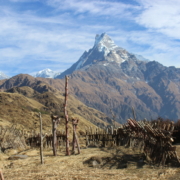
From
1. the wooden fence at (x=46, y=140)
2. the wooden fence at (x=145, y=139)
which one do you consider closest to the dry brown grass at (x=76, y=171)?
the wooden fence at (x=145, y=139)

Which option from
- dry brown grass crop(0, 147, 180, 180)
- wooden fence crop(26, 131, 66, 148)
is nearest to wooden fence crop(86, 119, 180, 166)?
dry brown grass crop(0, 147, 180, 180)

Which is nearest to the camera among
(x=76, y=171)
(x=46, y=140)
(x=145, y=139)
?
(x=76, y=171)

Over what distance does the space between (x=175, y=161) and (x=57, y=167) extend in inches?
206

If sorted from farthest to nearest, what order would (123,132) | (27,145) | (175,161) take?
(27,145) → (123,132) → (175,161)

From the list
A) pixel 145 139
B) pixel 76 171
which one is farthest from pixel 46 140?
pixel 76 171

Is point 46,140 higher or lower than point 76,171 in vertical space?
higher

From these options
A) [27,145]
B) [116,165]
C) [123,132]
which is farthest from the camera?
[27,145]

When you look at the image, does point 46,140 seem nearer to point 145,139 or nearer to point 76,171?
point 145,139

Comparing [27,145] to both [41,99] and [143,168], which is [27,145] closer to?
[143,168]

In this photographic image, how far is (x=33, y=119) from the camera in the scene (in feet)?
124

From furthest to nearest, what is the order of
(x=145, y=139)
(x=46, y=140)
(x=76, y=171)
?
1. (x=46, y=140)
2. (x=145, y=139)
3. (x=76, y=171)

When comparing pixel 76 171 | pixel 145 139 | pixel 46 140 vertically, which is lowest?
pixel 76 171

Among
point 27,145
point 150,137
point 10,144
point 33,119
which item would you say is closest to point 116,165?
point 150,137

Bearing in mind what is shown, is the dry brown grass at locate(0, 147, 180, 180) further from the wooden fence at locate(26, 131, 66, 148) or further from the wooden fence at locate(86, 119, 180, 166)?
the wooden fence at locate(26, 131, 66, 148)
